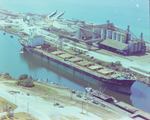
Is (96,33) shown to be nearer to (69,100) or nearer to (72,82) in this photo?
(72,82)

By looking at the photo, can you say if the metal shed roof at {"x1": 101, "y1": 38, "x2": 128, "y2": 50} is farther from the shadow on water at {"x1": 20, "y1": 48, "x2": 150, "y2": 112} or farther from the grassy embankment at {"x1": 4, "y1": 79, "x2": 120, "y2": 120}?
the grassy embankment at {"x1": 4, "y1": 79, "x2": 120, "y2": 120}

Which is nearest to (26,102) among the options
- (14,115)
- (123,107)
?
(14,115)

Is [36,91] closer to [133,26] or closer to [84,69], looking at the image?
[84,69]

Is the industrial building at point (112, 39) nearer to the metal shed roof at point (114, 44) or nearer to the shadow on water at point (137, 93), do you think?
the metal shed roof at point (114, 44)

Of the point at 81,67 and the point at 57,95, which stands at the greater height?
the point at 81,67

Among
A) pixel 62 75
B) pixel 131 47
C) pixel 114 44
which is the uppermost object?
pixel 114 44

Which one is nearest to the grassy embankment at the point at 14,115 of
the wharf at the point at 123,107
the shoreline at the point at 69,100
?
the shoreline at the point at 69,100

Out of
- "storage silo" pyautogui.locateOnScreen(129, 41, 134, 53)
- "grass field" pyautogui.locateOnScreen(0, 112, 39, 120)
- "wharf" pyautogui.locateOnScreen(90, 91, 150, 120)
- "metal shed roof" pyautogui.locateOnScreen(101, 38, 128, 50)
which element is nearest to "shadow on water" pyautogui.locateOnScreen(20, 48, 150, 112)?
"wharf" pyautogui.locateOnScreen(90, 91, 150, 120)

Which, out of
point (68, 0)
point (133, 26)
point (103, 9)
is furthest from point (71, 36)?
point (68, 0)
